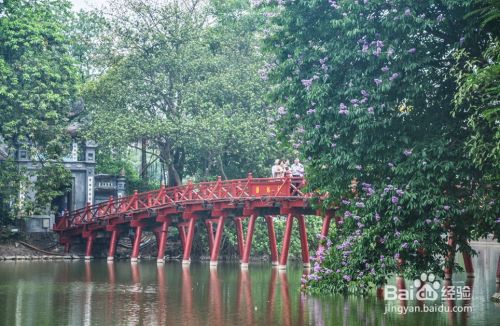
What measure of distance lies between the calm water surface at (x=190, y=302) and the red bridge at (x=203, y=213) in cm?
350

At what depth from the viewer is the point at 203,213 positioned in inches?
1526

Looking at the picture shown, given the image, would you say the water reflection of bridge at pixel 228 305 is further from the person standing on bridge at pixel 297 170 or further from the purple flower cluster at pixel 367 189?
the person standing on bridge at pixel 297 170

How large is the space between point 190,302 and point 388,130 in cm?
624

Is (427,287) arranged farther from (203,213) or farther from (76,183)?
(76,183)

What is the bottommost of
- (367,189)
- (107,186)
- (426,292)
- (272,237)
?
(426,292)

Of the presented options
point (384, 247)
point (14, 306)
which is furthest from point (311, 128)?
point (14, 306)

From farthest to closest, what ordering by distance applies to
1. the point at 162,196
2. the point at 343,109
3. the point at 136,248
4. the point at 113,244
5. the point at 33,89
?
the point at 33,89, the point at 113,244, the point at 136,248, the point at 162,196, the point at 343,109

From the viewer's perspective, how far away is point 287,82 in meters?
22.0

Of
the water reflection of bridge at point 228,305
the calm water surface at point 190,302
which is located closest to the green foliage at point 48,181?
the calm water surface at point 190,302

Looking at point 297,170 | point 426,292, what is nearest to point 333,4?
point 426,292

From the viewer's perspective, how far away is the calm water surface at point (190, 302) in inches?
663

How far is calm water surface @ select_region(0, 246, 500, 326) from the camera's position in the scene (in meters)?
16.8

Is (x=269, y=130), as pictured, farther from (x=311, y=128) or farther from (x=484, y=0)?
(x=484, y=0)

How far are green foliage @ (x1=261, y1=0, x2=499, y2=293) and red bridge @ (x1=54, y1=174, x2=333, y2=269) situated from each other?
1100 cm
